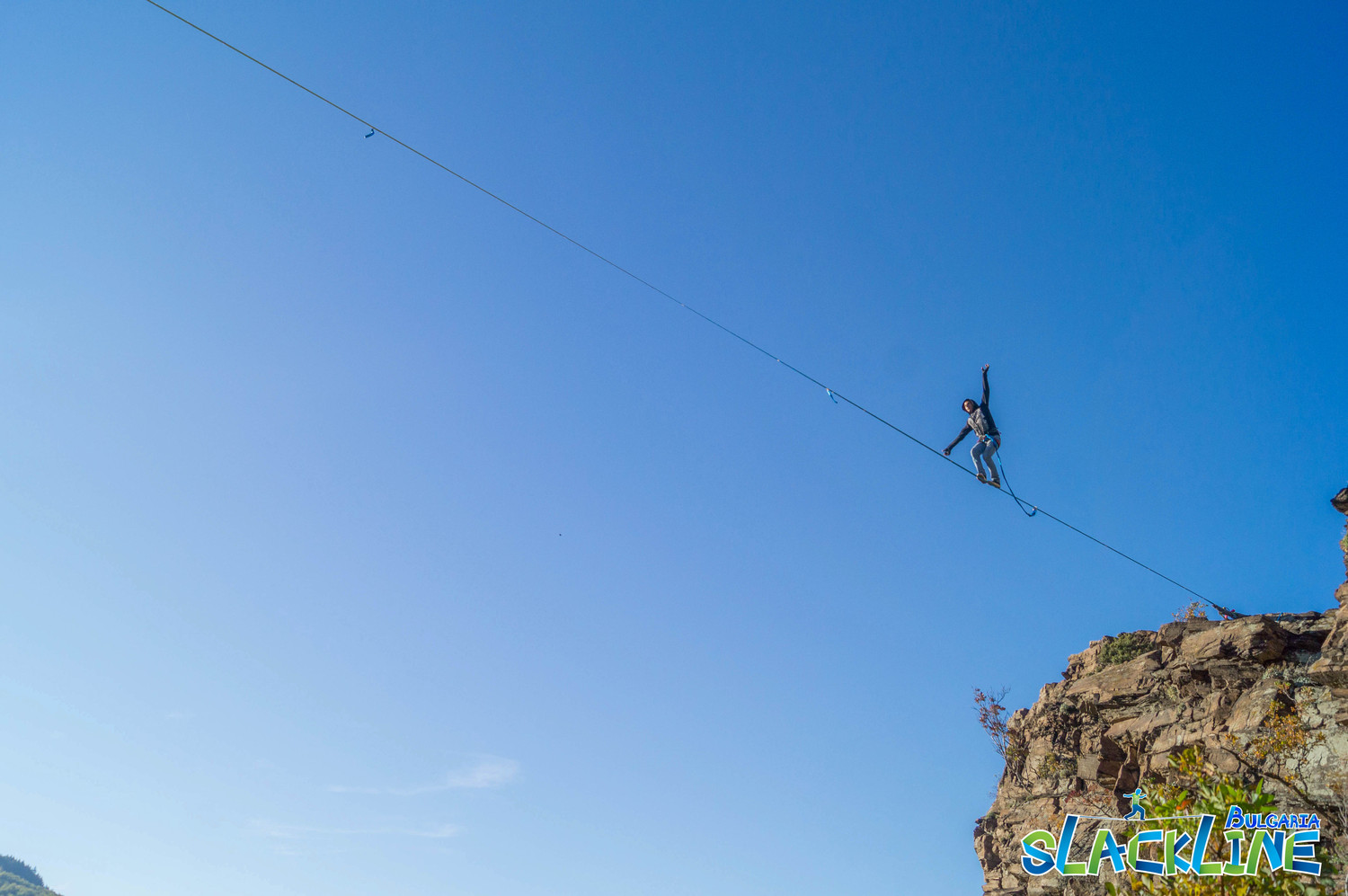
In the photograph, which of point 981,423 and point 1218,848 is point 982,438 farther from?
point 1218,848

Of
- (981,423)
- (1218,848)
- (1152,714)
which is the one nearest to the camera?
(1218,848)

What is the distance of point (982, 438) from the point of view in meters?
17.4

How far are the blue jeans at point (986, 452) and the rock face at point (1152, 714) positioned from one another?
7165mm

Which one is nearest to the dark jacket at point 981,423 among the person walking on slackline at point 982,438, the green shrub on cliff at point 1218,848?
the person walking on slackline at point 982,438

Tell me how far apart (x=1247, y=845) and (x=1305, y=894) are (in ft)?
3.32

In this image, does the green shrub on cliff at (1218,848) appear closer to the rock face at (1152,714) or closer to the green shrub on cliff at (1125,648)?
the rock face at (1152,714)

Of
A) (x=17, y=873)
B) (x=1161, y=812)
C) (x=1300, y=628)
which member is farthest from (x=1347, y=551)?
(x=17, y=873)

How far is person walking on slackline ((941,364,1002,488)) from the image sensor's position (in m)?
17.3

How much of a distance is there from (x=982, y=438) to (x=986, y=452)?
31 centimetres

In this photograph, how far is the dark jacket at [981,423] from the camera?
676 inches

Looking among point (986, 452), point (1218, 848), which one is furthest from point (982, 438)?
point (1218, 848)

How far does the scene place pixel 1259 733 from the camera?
1709 centimetres

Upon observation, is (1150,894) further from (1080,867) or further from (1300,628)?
(1300,628)

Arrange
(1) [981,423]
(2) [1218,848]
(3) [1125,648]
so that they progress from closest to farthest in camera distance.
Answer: (2) [1218,848] < (1) [981,423] < (3) [1125,648]
